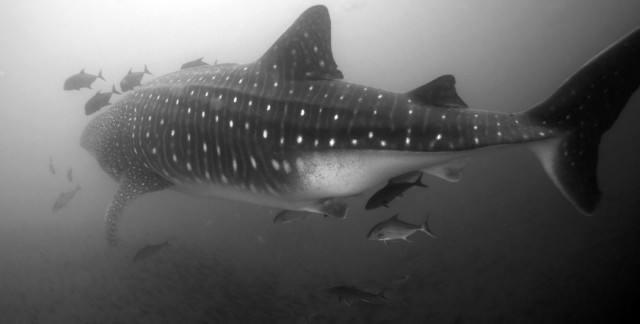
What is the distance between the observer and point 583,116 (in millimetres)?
2514

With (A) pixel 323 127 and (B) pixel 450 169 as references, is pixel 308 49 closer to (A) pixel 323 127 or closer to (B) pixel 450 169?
(A) pixel 323 127

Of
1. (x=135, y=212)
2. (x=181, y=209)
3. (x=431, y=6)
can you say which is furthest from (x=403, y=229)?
(x=431, y=6)

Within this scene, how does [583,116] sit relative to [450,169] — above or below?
above

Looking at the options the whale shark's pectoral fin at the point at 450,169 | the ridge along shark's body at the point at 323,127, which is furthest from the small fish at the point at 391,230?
the whale shark's pectoral fin at the point at 450,169

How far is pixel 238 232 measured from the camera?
1423 cm

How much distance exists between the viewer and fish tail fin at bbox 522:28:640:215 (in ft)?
7.77

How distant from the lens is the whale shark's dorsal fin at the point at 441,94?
2850 mm

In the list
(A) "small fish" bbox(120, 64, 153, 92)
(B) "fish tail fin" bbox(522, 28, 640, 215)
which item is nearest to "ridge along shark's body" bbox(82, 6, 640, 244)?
(B) "fish tail fin" bbox(522, 28, 640, 215)

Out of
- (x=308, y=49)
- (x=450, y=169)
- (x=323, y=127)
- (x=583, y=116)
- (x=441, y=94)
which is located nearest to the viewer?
(x=583, y=116)

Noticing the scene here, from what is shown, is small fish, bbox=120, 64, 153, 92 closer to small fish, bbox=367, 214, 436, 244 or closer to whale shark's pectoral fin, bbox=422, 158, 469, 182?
small fish, bbox=367, 214, 436, 244

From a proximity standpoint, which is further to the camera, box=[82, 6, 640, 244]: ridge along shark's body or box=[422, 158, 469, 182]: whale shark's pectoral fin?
box=[422, 158, 469, 182]: whale shark's pectoral fin

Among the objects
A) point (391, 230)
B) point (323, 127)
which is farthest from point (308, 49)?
point (391, 230)

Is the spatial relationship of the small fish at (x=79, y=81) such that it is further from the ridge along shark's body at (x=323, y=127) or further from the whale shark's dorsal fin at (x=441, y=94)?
the whale shark's dorsal fin at (x=441, y=94)

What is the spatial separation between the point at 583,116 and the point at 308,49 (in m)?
2.42
